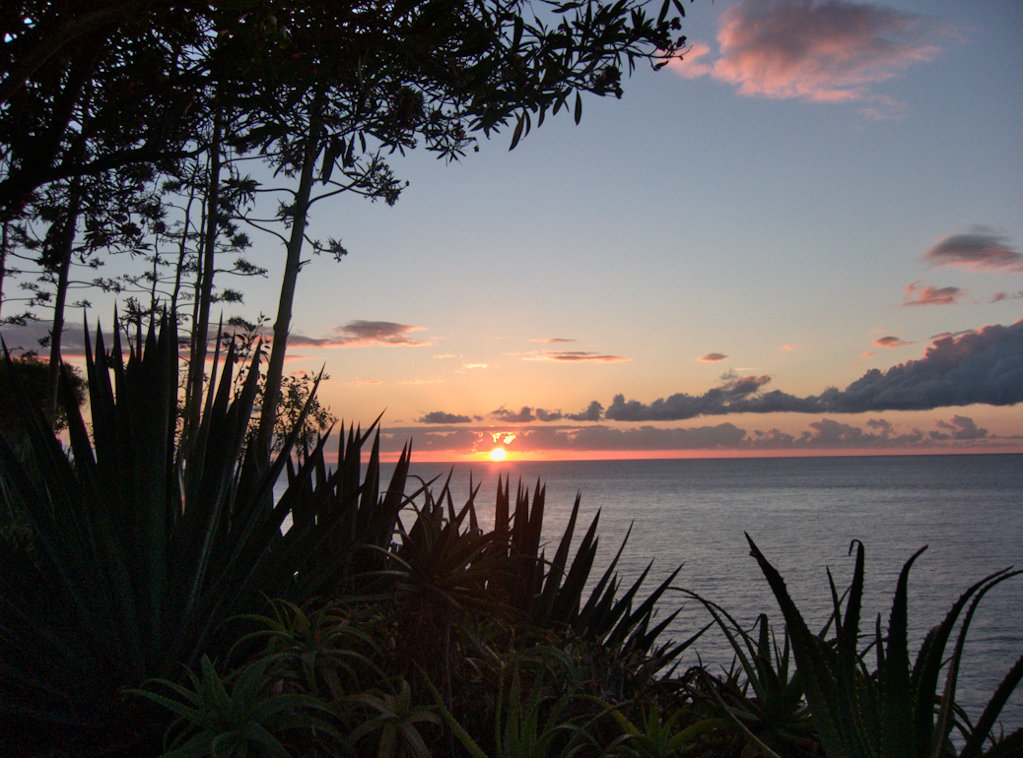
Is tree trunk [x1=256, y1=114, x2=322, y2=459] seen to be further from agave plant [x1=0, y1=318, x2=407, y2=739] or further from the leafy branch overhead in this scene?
agave plant [x1=0, y1=318, x2=407, y2=739]

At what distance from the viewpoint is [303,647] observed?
1901 mm

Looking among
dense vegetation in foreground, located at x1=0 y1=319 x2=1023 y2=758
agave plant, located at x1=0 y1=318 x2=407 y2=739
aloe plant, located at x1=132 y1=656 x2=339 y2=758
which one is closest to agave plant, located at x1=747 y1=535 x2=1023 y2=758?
dense vegetation in foreground, located at x1=0 y1=319 x2=1023 y2=758

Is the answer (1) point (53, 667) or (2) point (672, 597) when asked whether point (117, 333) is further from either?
(2) point (672, 597)

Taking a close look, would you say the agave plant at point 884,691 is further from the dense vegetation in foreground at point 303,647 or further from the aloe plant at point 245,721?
the aloe plant at point 245,721

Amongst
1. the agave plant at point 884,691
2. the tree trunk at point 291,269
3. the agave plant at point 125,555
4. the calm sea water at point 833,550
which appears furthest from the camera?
the calm sea water at point 833,550

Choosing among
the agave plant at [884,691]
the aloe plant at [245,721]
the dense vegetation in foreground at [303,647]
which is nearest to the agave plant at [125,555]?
the dense vegetation in foreground at [303,647]

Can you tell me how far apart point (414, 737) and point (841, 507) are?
9881 centimetres

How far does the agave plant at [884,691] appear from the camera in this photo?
4.27 ft

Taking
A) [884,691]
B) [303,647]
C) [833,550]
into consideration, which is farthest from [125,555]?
[833,550]

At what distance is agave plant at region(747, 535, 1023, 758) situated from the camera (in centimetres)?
130

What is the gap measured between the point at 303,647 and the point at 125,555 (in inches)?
32.6

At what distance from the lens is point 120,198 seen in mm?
6629

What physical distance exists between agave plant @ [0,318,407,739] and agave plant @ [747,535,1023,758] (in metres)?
1.66

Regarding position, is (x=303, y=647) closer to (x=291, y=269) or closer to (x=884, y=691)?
(x=884, y=691)
